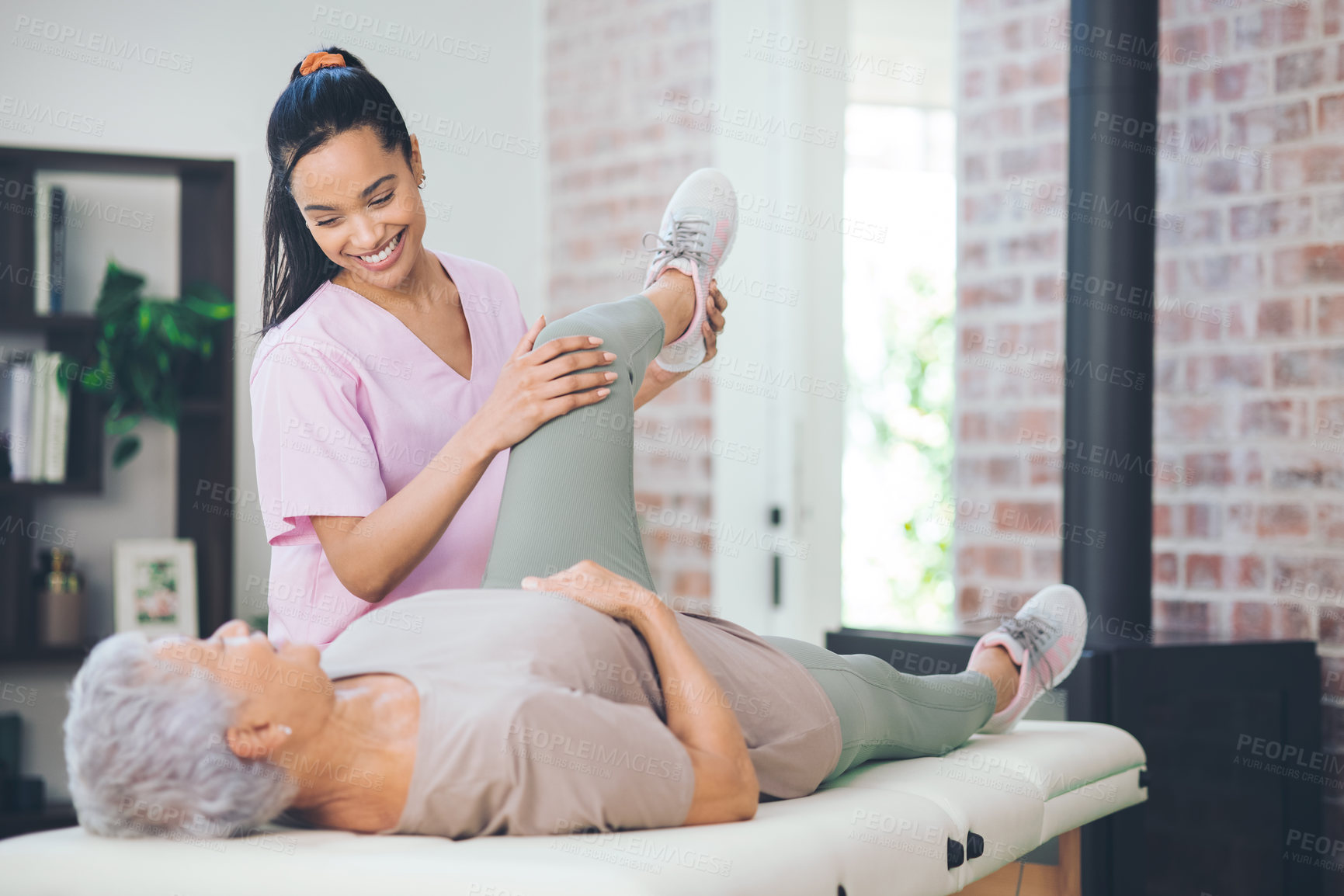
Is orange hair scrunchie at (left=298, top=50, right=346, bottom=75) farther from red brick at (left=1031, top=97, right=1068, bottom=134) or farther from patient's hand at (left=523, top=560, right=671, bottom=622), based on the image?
red brick at (left=1031, top=97, right=1068, bottom=134)

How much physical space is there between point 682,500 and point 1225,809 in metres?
1.78

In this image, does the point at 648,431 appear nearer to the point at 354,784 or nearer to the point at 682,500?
the point at 682,500

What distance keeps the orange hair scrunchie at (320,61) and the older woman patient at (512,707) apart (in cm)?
49

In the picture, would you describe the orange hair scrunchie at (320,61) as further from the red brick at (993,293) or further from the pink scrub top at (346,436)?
the red brick at (993,293)

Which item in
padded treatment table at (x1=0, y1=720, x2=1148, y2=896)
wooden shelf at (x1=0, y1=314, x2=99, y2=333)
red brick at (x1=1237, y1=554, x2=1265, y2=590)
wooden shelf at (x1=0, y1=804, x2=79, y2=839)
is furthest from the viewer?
wooden shelf at (x1=0, y1=314, x2=99, y2=333)

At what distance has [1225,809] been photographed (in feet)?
7.31

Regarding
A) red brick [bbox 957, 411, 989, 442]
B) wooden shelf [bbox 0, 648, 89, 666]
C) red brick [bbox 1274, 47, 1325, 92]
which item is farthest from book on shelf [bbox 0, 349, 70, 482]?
red brick [bbox 1274, 47, 1325, 92]

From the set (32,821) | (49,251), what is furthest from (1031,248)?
(32,821)

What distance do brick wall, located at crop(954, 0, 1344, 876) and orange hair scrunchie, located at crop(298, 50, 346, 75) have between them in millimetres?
1612

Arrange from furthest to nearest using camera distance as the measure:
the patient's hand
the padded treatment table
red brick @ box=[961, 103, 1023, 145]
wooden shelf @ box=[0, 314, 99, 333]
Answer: wooden shelf @ box=[0, 314, 99, 333] → red brick @ box=[961, 103, 1023, 145] → the patient's hand → the padded treatment table

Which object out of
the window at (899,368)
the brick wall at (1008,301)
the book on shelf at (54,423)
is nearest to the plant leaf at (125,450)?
the book on shelf at (54,423)

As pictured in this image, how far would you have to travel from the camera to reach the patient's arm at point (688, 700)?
1.24 meters

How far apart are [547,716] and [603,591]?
23 centimetres

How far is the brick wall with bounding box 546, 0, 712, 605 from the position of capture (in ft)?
11.8
